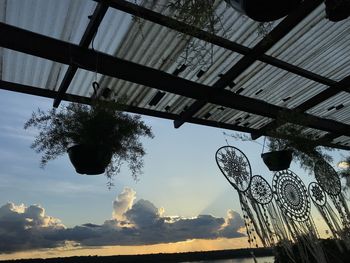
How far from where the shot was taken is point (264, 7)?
1154mm

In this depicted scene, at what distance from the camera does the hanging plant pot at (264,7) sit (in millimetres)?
1134

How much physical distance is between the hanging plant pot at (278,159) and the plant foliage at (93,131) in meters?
1.83

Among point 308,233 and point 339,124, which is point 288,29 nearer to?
point 308,233

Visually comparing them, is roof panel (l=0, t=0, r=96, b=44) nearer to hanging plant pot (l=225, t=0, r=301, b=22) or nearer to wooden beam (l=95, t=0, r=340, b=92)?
wooden beam (l=95, t=0, r=340, b=92)

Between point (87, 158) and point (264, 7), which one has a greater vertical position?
point (87, 158)

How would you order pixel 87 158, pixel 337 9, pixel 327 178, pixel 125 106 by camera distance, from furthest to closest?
pixel 327 178 → pixel 125 106 → pixel 87 158 → pixel 337 9

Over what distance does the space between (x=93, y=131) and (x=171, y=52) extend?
1.66 metres

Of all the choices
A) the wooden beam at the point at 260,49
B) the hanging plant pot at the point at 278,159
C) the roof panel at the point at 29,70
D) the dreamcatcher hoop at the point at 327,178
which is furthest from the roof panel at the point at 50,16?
the dreamcatcher hoop at the point at 327,178

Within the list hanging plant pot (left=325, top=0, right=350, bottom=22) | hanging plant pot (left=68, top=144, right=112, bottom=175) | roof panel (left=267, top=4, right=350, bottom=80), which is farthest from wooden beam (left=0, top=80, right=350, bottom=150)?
hanging plant pot (left=325, top=0, right=350, bottom=22)

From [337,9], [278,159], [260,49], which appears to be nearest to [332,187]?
[278,159]

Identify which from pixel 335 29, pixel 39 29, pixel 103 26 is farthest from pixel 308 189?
pixel 39 29

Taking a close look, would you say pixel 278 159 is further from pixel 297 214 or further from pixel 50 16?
pixel 50 16

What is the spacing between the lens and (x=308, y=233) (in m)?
3.61

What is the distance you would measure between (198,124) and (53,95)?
214 cm
